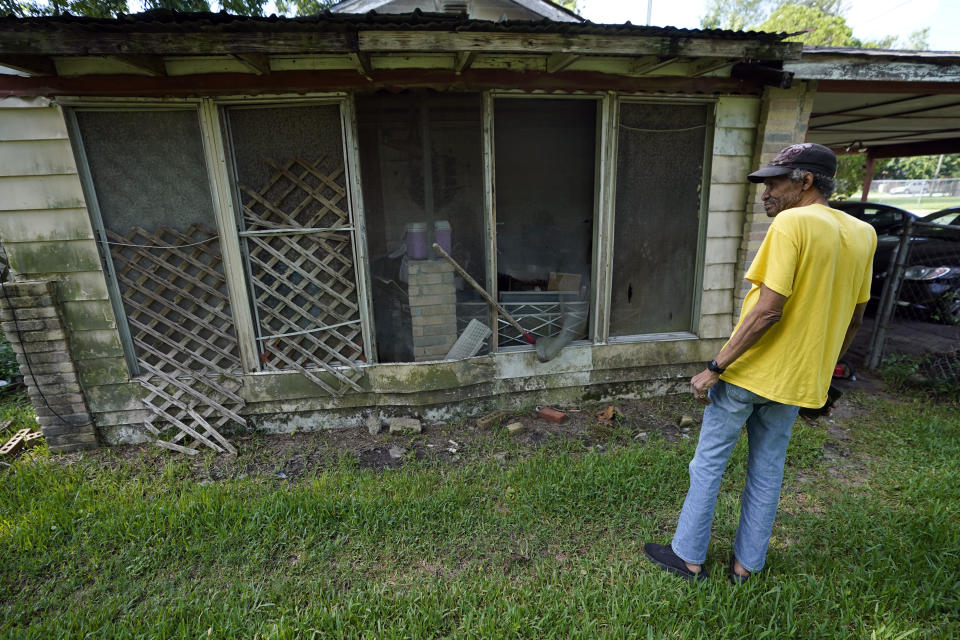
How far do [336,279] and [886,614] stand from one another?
3751 mm

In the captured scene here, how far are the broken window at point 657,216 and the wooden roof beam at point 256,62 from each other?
265 cm

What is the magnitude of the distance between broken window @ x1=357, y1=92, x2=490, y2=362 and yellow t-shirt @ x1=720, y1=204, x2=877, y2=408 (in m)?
2.38

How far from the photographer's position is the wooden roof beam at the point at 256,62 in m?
2.80

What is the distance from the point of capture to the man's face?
76.2 inches

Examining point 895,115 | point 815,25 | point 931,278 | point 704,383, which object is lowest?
point 931,278

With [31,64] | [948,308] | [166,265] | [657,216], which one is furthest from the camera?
[948,308]

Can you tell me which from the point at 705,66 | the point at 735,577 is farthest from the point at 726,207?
the point at 735,577

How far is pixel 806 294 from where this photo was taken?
1863 mm

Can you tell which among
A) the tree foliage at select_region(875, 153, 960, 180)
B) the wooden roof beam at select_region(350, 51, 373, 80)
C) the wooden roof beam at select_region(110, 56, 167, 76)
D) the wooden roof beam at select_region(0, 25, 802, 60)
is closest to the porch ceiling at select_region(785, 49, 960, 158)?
the wooden roof beam at select_region(0, 25, 802, 60)

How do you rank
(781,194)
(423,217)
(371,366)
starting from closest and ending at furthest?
(781,194) → (371,366) → (423,217)

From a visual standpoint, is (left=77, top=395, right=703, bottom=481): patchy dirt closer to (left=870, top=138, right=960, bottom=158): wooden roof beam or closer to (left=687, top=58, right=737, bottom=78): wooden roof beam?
(left=687, top=58, right=737, bottom=78): wooden roof beam

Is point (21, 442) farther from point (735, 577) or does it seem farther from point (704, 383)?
point (735, 577)

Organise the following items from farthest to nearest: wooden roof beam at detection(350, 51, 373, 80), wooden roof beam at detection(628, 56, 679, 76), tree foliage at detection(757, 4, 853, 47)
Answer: tree foliage at detection(757, 4, 853, 47)
wooden roof beam at detection(628, 56, 679, 76)
wooden roof beam at detection(350, 51, 373, 80)

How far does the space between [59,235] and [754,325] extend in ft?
14.3
